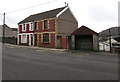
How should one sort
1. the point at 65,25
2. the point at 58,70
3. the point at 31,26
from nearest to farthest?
the point at 58,70 < the point at 65,25 < the point at 31,26

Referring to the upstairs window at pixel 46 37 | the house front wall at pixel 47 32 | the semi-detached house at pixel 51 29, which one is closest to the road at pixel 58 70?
the semi-detached house at pixel 51 29

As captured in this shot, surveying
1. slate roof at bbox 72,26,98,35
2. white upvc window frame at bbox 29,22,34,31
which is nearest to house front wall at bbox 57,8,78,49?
slate roof at bbox 72,26,98,35

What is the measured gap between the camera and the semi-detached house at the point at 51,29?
25906 mm

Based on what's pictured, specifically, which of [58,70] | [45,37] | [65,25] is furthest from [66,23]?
[58,70]

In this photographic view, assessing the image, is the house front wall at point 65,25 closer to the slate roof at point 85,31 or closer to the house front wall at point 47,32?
the house front wall at point 47,32

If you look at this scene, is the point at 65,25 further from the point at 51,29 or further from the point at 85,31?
the point at 85,31

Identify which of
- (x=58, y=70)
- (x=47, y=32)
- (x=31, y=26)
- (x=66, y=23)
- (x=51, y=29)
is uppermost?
(x=66, y=23)

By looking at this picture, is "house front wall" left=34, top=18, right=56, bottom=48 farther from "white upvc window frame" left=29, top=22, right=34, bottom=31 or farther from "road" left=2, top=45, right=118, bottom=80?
"road" left=2, top=45, right=118, bottom=80

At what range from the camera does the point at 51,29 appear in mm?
26891

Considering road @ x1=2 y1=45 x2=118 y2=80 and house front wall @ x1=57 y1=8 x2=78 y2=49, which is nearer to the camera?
road @ x1=2 y1=45 x2=118 y2=80

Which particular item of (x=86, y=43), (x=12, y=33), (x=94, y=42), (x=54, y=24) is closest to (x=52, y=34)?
(x=54, y=24)

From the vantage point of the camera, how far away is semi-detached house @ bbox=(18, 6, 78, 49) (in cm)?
2591

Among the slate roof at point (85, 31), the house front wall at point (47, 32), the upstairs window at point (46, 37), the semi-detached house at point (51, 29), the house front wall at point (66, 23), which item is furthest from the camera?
the upstairs window at point (46, 37)

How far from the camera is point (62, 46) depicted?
2572cm
